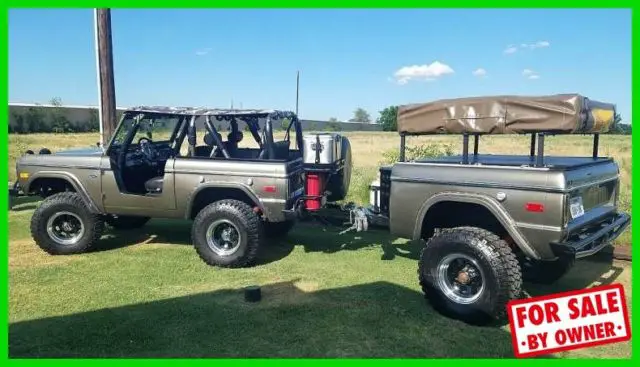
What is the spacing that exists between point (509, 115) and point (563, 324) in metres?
1.95

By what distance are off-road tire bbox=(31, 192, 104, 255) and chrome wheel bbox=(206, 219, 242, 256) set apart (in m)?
1.78

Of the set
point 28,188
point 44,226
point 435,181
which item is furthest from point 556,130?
point 28,188

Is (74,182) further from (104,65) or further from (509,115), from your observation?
(509,115)

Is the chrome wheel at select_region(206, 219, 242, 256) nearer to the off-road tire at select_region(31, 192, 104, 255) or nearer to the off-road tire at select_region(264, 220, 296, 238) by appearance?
the off-road tire at select_region(264, 220, 296, 238)

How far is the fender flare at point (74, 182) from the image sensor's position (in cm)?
689

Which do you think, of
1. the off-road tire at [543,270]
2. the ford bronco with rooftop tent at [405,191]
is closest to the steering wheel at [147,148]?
the ford bronco with rooftop tent at [405,191]

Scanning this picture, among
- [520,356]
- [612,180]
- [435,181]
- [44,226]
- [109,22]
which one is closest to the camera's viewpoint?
[520,356]

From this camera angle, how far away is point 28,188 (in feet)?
23.5

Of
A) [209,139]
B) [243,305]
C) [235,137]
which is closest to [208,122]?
[209,139]

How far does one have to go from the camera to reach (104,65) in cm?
1032

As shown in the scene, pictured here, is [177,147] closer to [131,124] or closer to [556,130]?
[131,124]

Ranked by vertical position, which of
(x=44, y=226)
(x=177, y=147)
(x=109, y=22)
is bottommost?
(x=44, y=226)

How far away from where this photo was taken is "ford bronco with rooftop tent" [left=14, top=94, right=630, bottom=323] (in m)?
4.44

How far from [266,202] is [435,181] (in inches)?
89.9
